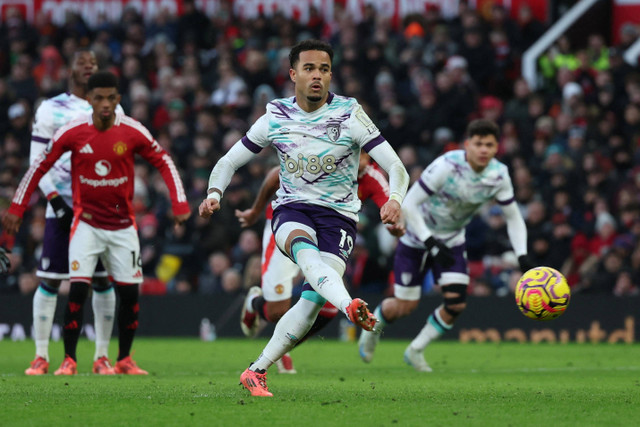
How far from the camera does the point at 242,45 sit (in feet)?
76.9

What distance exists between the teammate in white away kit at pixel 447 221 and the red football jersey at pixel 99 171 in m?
2.92

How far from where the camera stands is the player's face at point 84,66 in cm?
1085

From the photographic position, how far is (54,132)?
35.9 ft

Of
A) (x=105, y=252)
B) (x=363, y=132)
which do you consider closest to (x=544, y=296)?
(x=363, y=132)

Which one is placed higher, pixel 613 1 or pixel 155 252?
pixel 613 1

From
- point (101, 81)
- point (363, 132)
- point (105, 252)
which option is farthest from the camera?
point (105, 252)

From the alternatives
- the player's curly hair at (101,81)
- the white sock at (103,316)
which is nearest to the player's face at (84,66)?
the player's curly hair at (101,81)

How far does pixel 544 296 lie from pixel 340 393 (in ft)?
7.88

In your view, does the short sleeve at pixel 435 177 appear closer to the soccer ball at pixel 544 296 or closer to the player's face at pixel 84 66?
the soccer ball at pixel 544 296

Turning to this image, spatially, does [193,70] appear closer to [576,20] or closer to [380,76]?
[380,76]

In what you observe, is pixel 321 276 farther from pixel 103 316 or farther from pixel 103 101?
pixel 103 316

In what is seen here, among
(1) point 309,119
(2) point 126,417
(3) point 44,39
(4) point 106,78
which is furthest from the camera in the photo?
(3) point 44,39

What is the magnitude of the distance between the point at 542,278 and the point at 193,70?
14.1 meters

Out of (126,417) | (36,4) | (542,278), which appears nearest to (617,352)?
(542,278)
